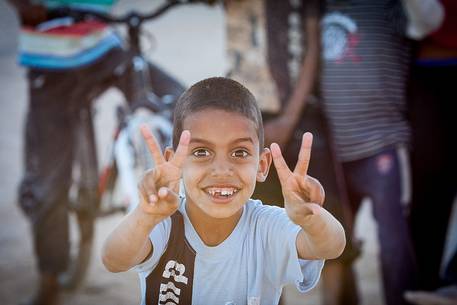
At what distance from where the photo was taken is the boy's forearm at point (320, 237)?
1383 millimetres

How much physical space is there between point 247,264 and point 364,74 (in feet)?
4.65

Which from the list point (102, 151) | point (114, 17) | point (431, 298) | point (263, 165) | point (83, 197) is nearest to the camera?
point (263, 165)

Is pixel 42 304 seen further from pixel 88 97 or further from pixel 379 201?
pixel 379 201

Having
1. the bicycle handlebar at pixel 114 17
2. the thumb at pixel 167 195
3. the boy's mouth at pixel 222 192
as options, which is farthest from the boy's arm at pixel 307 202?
the bicycle handlebar at pixel 114 17

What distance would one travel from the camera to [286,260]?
1.49 m

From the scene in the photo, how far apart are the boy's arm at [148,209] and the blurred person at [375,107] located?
1475 millimetres

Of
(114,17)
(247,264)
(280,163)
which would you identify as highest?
(114,17)

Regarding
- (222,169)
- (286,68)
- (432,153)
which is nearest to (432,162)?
(432,153)

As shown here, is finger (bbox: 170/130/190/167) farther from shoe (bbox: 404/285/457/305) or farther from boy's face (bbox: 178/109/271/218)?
shoe (bbox: 404/285/457/305)

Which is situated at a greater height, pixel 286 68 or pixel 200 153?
pixel 286 68

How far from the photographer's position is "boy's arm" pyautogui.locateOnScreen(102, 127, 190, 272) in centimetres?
134

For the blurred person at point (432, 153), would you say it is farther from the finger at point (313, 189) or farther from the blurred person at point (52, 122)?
the finger at point (313, 189)

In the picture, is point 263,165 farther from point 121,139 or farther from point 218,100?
point 121,139

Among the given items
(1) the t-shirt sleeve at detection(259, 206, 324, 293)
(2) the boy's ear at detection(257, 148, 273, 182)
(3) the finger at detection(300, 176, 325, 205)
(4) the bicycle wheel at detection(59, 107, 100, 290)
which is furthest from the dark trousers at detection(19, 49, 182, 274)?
(3) the finger at detection(300, 176, 325, 205)
